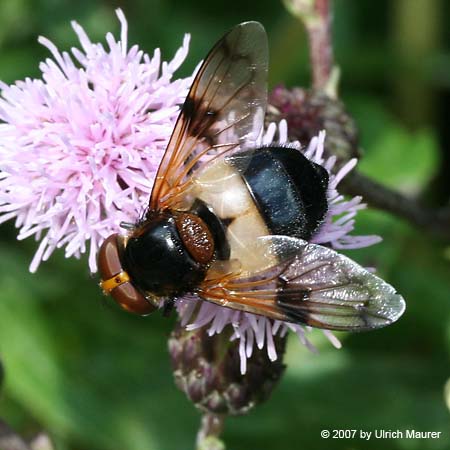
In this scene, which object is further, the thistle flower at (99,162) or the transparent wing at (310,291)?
the thistle flower at (99,162)

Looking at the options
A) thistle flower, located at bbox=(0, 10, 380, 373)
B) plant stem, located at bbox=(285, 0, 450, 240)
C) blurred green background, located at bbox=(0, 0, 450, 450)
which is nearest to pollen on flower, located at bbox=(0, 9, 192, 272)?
thistle flower, located at bbox=(0, 10, 380, 373)

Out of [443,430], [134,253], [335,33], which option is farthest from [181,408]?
[335,33]

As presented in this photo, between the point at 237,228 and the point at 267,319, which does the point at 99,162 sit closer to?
the point at 237,228

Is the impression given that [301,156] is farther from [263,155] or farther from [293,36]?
[293,36]
